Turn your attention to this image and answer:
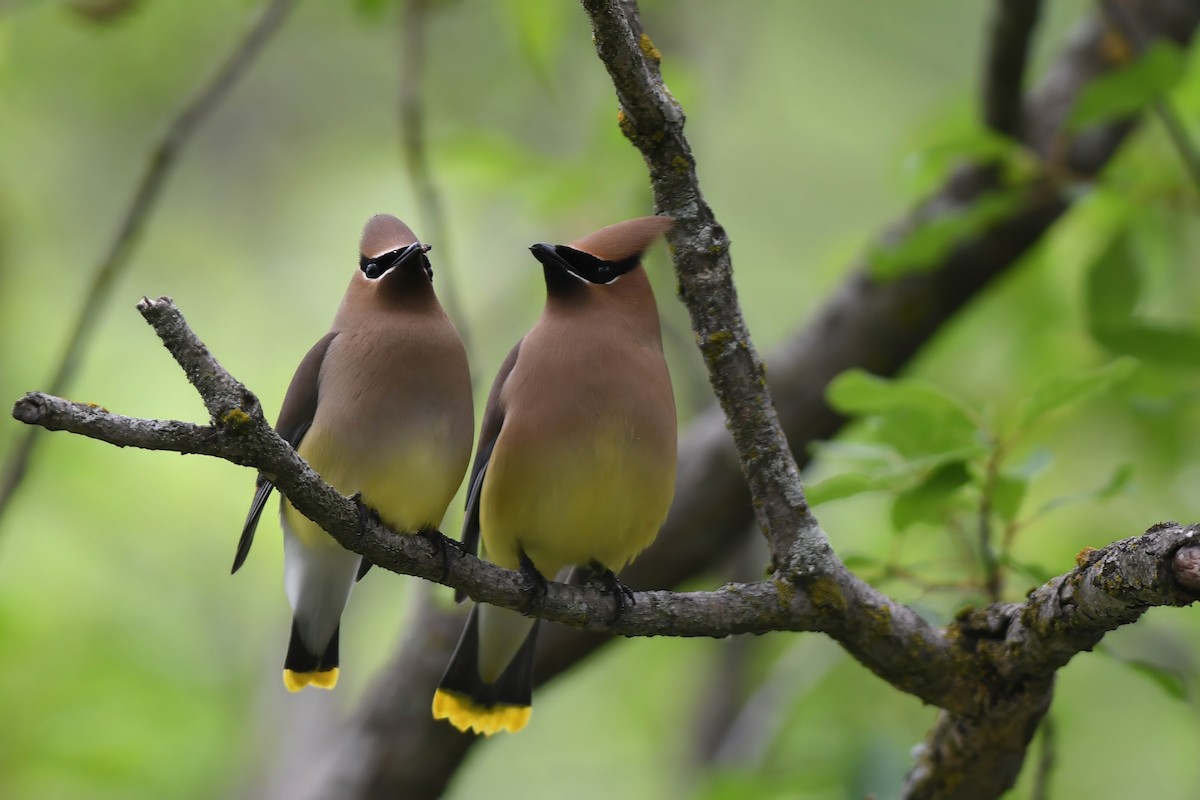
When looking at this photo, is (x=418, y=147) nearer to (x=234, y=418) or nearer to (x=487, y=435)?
(x=487, y=435)

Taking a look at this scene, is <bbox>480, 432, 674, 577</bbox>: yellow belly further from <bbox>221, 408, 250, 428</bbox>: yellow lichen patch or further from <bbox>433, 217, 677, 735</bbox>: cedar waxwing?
<bbox>221, 408, 250, 428</bbox>: yellow lichen patch

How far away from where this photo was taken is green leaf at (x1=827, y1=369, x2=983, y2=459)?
362cm

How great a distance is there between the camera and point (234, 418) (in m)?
2.43

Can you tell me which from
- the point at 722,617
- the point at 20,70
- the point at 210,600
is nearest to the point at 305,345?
the point at 210,600

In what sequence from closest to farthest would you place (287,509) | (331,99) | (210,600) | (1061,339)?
(287,509) → (1061,339) → (210,600) → (331,99)

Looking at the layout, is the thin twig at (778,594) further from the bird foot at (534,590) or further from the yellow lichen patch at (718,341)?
the yellow lichen patch at (718,341)

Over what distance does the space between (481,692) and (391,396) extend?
1308 millimetres

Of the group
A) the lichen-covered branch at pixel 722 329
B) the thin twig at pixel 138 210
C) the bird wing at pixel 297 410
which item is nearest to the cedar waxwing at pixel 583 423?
the lichen-covered branch at pixel 722 329

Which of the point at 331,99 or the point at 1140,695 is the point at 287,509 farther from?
the point at 331,99

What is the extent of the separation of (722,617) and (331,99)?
32.4 feet

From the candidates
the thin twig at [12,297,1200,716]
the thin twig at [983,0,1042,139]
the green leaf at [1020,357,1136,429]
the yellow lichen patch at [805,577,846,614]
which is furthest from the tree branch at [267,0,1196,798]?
the yellow lichen patch at [805,577,846,614]

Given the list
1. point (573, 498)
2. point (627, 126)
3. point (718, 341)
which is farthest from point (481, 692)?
point (627, 126)

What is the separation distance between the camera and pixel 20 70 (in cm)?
808

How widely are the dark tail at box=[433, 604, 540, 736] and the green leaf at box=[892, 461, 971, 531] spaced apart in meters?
1.26
